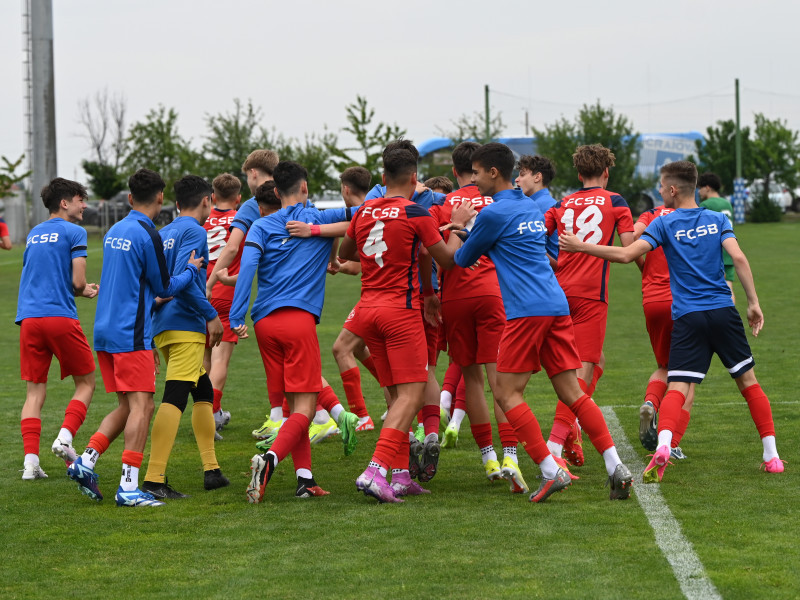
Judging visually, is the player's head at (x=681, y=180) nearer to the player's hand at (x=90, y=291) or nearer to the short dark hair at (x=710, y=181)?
the player's hand at (x=90, y=291)

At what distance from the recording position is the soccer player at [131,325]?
6398 millimetres

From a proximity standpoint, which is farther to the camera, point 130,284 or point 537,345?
point 130,284

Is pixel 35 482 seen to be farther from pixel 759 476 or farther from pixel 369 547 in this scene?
pixel 759 476

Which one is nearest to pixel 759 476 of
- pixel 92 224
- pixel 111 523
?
pixel 111 523

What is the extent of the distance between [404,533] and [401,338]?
1258 millimetres

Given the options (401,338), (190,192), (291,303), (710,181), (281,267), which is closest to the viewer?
(401,338)

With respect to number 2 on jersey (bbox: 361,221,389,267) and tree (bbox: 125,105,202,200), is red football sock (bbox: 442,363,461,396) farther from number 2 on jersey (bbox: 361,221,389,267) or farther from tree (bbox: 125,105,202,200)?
tree (bbox: 125,105,202,200)

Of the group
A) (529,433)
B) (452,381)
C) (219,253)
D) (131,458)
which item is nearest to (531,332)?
(529,433)

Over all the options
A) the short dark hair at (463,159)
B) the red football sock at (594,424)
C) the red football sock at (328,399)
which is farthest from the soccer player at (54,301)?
the red football sock at (594,424)

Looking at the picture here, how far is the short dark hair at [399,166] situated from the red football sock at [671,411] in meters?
2.17

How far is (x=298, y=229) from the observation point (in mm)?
6590

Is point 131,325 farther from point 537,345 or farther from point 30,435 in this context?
point 537,345

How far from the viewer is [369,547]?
528 centimetres

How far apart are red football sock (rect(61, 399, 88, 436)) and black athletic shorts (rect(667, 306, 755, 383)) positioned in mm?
3995
